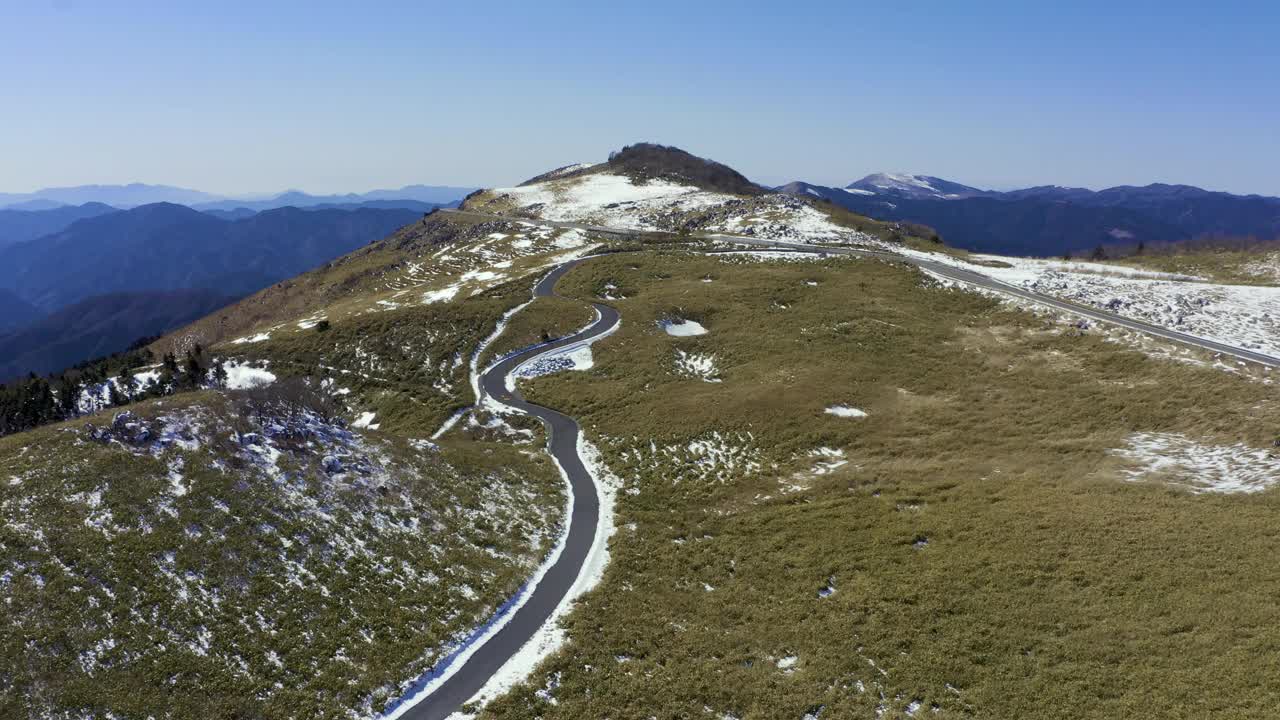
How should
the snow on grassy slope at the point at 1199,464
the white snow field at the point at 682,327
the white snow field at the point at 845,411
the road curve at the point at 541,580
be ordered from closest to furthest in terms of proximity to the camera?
the road curve at the point at 541,580, the snow on grassy slope at the point at 1199,464, the white snow field at the point at 845,411, the white snow field at the point at 682,327

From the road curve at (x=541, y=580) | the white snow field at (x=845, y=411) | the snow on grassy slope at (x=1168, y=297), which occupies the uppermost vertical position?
the snow on grassy slope at (x=1168, y=297)

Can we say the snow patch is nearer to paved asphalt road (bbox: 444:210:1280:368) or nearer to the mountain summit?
paved asphalt road (bbox: 444:210:1280:368)

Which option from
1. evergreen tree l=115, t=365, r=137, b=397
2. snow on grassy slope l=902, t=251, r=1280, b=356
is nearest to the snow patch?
evergreen tree l=115, t=365, r=137, b=397

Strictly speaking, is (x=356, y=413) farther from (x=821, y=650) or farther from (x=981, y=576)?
(x=981, y=576)

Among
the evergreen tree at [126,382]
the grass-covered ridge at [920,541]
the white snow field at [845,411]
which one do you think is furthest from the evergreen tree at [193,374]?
the white snow field at [845,411]

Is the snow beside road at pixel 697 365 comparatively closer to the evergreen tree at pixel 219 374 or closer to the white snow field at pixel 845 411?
the white snow field at pixel 845 411

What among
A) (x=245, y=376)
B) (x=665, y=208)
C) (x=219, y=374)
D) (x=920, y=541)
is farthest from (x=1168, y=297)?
(x=665, y=208)
